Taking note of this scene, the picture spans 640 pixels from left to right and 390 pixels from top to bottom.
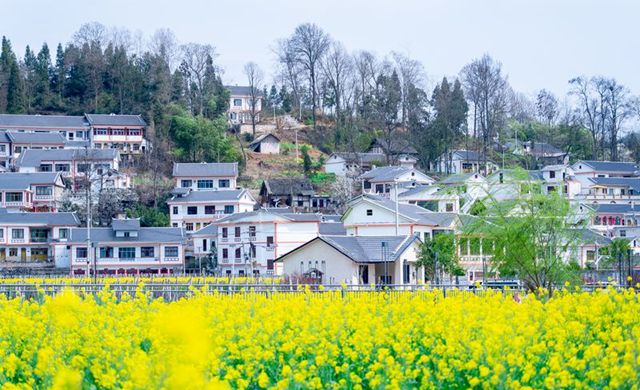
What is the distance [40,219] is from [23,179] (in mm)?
6403

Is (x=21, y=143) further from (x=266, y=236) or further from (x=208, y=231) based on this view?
(x=266, y=236)

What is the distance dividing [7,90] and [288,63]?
24.2 meters

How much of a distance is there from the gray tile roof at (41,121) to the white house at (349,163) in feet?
59.8

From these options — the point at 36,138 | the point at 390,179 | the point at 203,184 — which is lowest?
the point at 203,184

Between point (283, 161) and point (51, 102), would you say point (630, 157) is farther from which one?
point (51, 102)

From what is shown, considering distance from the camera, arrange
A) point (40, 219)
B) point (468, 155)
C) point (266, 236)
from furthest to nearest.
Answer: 1. point (468, 155)
2. point (40, 219)
3. point (266, 236)

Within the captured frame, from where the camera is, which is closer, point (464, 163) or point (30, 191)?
point (30, 191)

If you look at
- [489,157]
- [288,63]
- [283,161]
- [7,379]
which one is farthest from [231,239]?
[7,379]

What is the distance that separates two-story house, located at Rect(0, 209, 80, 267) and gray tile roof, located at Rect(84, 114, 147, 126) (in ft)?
53.9

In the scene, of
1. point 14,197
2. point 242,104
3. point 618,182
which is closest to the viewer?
point 14,197

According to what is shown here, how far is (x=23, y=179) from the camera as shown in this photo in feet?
200

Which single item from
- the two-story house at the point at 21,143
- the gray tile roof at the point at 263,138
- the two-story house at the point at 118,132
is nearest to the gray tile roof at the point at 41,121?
the two-story house at the point at 118,132

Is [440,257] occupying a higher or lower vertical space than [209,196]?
lower

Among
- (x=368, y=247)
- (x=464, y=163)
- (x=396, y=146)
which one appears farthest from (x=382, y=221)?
(x=464, y=163)
